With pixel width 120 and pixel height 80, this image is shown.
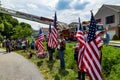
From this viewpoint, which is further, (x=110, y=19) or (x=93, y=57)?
(x=110, y=19)

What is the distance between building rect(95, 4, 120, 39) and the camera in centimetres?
5441

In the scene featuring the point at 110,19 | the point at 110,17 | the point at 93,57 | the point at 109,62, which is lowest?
the point at 109,62

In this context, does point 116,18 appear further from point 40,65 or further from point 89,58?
point 89,58

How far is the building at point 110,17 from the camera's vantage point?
54.4 meters

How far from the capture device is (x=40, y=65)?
2020cm

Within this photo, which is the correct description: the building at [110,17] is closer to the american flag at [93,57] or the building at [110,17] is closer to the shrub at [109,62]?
the shrub at [109,62]

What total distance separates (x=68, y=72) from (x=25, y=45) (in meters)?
19.5

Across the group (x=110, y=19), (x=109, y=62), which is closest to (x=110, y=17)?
(x=110, y=19)

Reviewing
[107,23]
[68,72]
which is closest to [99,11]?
[107,23]

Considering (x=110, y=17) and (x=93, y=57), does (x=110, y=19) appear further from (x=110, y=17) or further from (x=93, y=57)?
(x=93, y=57)

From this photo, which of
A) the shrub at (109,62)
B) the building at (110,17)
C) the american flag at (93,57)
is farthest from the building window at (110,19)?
the american flag at (93,57)

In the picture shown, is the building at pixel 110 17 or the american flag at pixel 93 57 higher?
the building at pixel 110 17

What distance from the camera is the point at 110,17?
58.2 meters

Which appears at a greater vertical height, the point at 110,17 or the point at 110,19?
the point at 110,17
